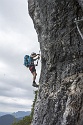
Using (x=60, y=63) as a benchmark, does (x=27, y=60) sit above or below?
above

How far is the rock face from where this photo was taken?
48.9 ft

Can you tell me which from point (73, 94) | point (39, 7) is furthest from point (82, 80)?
point (39, 7)

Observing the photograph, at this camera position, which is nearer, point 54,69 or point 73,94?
point 73,94

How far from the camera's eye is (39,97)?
17859 millimetres

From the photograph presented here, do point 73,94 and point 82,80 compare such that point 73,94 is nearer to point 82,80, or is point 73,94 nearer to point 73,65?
point 82,80

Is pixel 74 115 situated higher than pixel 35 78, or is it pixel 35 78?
pixel 35 78

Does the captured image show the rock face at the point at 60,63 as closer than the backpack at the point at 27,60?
Yes

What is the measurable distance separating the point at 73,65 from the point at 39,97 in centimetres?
369

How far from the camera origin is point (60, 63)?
16672 millimetres

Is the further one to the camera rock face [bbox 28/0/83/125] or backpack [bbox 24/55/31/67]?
backpack [bbox 24/55/31/67]

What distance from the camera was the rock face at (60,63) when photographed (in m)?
14.9

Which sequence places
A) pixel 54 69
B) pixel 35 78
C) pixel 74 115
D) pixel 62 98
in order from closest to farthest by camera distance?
pixel 74 115 → pixel 62 98 → pixel 54 69 → pixel 35 78

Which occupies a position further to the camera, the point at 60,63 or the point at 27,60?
the point at 27,60

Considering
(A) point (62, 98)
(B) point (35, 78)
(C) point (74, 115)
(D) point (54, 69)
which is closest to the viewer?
(C) point (74, 115)
